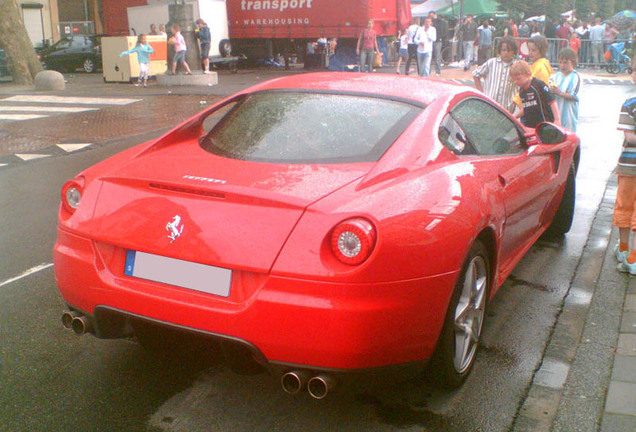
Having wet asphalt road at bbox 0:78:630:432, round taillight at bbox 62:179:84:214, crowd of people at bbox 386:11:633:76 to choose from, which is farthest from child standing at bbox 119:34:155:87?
round taillight at bbox 62:179:84:214

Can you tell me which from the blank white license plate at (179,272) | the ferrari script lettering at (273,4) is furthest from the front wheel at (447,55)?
the blank white license plate at (179,272)

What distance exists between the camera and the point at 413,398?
3.44 meters

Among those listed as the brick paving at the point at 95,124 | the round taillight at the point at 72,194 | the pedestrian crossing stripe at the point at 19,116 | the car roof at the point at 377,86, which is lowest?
the brick paving at the point at 95,124

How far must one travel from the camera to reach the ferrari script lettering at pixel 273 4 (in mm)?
30031

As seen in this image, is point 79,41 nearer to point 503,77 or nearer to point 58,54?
point 58,54

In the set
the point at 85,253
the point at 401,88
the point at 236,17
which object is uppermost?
the point at 236,17

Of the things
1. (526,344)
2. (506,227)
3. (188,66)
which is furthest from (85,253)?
(188,66)

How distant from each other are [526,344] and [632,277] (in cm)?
155

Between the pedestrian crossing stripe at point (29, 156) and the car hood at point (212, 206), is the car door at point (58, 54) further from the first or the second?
the car hood at point (212, 206)

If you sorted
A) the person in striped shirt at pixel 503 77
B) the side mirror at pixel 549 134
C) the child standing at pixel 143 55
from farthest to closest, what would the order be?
the child standing at pixel 143 55, the person in striped shirt at pixel 503 77, the side mirror at pixel 549 134

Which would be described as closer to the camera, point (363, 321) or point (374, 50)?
point (363, 321)

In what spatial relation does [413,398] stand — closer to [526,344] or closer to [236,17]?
[526,344]

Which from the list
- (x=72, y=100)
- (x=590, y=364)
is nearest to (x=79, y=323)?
(x=590, y=364)

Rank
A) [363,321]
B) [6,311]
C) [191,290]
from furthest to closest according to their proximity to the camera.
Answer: [6,311] < [191,290] < [363,321]
